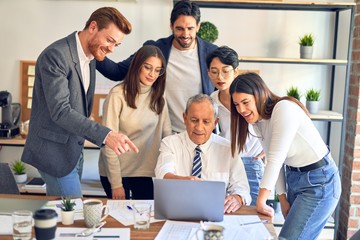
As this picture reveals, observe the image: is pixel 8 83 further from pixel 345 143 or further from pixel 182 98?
pixel 345 143

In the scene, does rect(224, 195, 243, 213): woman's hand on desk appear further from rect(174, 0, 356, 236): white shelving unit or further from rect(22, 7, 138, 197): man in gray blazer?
rect(174, 0, 356, 236): white shelving unit

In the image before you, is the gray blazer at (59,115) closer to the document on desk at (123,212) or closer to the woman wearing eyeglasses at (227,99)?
the document on desk at (123,212)

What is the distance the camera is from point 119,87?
7.48ft

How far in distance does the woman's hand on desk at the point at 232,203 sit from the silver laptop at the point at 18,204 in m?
0.76

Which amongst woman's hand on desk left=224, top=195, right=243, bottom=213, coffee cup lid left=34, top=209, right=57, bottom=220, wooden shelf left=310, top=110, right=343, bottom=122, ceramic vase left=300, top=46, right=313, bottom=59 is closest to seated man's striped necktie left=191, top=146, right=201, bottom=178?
woman's hand on desk left=224, top=195, right=243, bottom=213

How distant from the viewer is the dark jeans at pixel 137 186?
91.8 inches

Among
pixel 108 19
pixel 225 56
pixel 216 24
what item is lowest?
pixel 225 56

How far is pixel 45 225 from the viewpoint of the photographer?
4.27 feet

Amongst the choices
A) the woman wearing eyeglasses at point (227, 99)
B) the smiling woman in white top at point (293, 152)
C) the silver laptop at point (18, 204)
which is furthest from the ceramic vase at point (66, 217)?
the woman wearing eyeglasses at point (227, 99)

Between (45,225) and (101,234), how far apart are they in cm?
29

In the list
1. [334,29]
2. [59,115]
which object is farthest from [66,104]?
[334,29]

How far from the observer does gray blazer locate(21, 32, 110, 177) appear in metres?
1.88

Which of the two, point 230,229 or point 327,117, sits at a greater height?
point 327,117

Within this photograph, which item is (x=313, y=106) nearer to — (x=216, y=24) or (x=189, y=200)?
(x=216, y=24)
